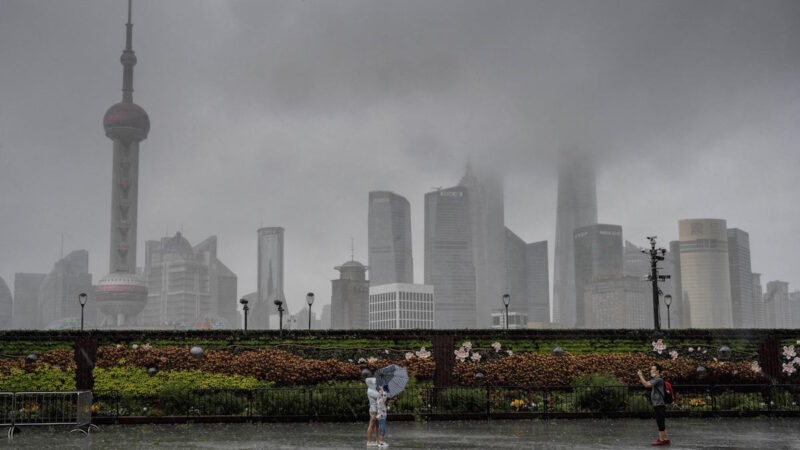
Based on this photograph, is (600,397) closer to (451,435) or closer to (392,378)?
(451,435)

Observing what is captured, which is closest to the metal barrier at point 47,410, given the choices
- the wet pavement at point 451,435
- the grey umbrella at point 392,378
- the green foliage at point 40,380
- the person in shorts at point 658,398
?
the wet pavement at point 451,435

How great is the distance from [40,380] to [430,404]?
1481 cm

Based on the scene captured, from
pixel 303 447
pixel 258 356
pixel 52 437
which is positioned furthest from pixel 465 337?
pixel 52 437

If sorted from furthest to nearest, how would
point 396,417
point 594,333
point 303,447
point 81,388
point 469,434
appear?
1. point 594,333
2. point 81,388
3. point 396,417
4. point 469,434
5. point 303,447

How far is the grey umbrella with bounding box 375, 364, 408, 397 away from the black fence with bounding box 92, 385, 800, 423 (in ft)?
25.2

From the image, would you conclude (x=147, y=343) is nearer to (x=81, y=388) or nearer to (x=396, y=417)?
(x=81, y=388)

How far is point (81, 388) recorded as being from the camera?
3297cm

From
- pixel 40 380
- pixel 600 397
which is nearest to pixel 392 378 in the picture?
pixel 600 397

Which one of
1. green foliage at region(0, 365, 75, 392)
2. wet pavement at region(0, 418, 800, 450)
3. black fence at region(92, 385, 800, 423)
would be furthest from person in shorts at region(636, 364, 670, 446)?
green foliage at region(0, 365, 75, 392)

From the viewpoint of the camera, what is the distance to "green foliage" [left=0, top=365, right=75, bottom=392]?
107ft

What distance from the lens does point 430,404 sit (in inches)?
1261

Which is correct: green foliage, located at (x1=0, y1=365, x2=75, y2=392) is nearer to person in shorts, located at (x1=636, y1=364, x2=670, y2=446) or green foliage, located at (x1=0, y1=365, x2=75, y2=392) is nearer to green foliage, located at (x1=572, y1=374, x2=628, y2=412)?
green foliage, located at (x1=572, y1=374, x2=628, y2=412)

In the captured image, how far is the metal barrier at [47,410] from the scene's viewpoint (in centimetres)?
2683

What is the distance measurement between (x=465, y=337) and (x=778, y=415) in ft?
39.1
